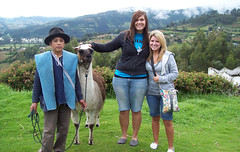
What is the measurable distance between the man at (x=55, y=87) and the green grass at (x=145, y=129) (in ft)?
3.07

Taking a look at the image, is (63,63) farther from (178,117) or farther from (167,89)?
(178,117)

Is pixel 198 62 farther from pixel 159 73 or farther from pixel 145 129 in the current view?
pixel 159 73

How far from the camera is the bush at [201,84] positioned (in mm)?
9000

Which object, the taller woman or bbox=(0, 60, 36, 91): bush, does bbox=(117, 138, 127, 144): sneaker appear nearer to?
the taller woman

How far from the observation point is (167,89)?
3.44m

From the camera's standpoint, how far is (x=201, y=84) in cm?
925

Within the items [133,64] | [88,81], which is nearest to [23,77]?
[88,81]

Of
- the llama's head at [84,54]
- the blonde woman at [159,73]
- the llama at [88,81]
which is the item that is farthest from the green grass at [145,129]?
the llama's head at [84,54]

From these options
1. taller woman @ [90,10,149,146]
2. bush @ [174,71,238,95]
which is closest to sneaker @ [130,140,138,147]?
taller woman @ [90,10,149,146]

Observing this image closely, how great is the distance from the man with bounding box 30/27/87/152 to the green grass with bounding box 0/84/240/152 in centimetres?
94

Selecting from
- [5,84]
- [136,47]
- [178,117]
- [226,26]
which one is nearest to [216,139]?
[178,117]

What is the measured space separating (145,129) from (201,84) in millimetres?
5238

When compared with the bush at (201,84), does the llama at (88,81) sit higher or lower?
higher

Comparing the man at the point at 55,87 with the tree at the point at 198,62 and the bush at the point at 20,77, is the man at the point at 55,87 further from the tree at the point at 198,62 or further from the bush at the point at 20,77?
the tree at the point at 198,62
